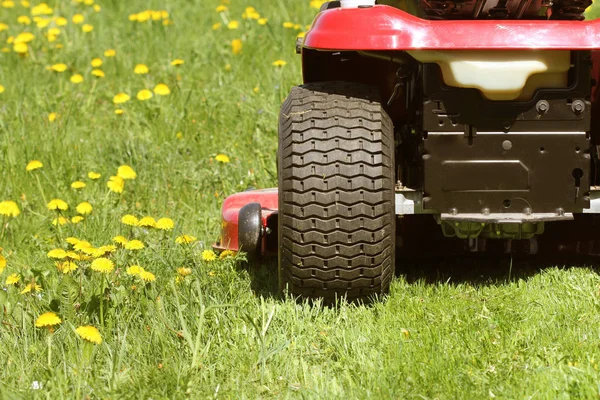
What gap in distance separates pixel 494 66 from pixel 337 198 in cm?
60

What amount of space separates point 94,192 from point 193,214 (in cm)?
47

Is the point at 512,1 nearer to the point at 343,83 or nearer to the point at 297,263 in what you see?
the point at 343,83

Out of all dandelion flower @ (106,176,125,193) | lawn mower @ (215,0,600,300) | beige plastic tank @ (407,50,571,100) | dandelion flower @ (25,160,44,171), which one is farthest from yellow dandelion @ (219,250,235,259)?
dandelion flower @ (25,160,44,171)

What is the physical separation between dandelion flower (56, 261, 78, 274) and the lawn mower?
653mm

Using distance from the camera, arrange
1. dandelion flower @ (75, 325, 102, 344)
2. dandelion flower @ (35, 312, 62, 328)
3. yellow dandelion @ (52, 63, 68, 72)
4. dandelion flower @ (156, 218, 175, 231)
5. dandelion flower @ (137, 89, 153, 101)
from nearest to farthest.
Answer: dandelion flower @ (75, 325, 102, 344) < dandelion flower @ (35, 312, 62, 328) < dandelion flower @ (156, 218, 175, 231) < dandelion flower @ (137, 89, 153, 101) < yellow dandelion @ (52, 63, 68, 72)

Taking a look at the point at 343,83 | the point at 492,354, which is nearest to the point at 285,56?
the point at 343,83

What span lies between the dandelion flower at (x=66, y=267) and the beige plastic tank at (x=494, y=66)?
4.05 ft

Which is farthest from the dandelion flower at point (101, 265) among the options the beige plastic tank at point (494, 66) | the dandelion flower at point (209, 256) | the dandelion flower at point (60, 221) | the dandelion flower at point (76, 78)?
the dandelion flower at point (76, 78)

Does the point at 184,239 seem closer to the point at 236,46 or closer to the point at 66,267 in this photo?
the point at 66,267

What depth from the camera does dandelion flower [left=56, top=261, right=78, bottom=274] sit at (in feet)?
10.6

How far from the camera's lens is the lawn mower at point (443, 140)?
10.1 feet

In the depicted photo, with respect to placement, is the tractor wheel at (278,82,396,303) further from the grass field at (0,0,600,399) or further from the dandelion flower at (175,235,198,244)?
the dandelion flower at (175,235,198,244)

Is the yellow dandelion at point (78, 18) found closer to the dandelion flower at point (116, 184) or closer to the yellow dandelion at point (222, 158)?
the yellow dandelion at point (222, 158)

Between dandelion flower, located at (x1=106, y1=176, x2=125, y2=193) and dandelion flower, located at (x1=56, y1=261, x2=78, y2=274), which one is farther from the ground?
→ dandelion flower, located at (x1=56, y1=261, x2=78, y2=274)
